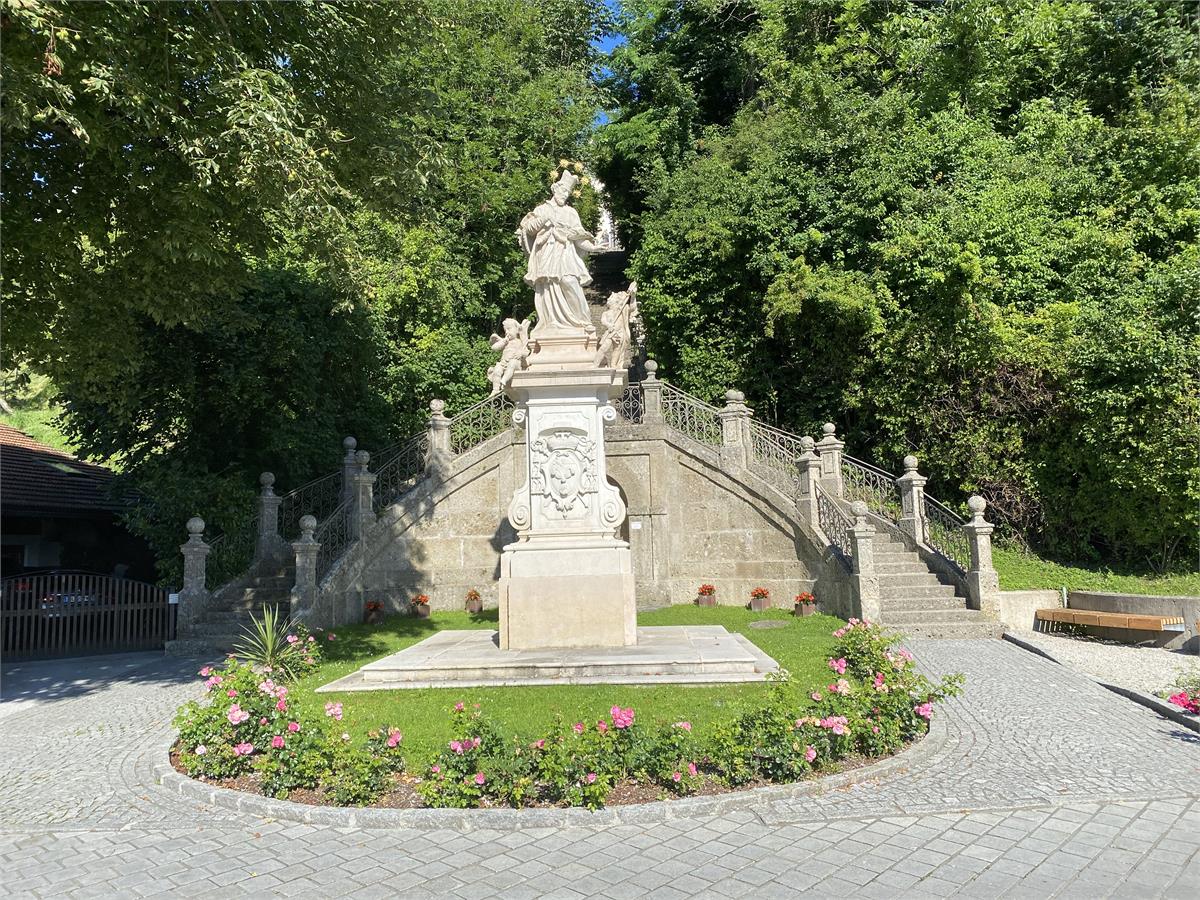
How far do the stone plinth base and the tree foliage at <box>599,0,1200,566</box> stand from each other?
11.1 meters

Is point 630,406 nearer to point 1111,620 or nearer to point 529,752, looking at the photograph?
point 1111,620

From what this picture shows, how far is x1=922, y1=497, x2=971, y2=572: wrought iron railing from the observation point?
1512 centimetres

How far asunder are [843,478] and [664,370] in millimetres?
6992

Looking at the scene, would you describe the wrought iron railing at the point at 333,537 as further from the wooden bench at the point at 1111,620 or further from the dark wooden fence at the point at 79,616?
the wooden bench at the point at 1111,620

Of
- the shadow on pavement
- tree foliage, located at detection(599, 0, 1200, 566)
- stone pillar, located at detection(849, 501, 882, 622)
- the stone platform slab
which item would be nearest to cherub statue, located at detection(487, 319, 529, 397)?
the stone platform slab

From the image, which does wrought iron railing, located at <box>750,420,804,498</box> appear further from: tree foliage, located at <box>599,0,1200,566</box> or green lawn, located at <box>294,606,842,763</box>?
green lawn, located at <box>294,606,842,763</box>

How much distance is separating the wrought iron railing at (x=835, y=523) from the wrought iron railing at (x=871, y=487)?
1.67 metres

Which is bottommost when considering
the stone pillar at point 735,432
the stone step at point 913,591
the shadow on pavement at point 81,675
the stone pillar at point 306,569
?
the shadow on pavement at point 81,675

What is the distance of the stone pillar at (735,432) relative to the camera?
17.7 m

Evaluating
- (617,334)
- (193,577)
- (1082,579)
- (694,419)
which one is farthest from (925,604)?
(193,577)

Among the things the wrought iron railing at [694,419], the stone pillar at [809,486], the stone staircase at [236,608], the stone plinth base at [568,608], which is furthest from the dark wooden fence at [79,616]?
the stone pillar at [809,486]

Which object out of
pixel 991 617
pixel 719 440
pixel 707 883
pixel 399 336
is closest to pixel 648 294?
pixel 719 440

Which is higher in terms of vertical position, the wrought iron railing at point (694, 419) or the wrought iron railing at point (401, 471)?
the wrought iron railing at point (694, 419)

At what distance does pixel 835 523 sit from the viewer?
15609 millimetres
